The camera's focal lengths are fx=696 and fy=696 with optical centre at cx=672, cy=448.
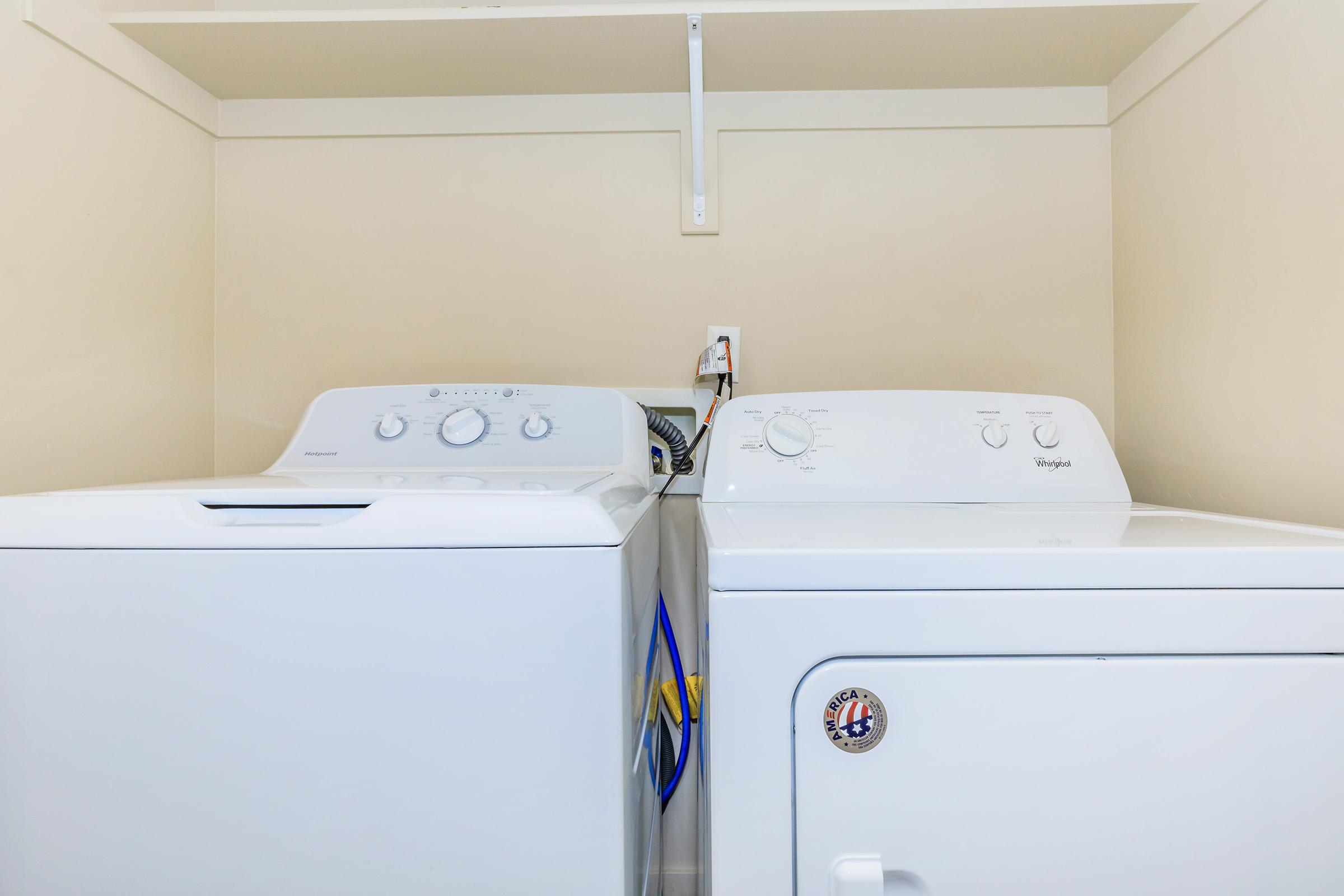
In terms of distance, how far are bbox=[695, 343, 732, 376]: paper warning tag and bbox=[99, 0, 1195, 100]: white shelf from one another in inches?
19.9

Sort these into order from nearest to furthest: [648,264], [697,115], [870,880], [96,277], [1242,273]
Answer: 1. [870,880]
2. [1242,273]
3. [96,277]
4. [697,115]
5. [648,264]

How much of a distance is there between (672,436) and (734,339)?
0.24m

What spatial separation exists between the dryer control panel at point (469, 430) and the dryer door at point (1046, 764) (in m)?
0.59

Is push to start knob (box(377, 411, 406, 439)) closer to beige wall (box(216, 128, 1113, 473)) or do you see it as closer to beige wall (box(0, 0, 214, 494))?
beige wall (box(216, 128, 1113, 473))

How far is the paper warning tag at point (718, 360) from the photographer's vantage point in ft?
4.16

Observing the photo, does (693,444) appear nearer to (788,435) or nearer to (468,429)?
(788,435)

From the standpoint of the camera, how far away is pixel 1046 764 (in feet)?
1.82

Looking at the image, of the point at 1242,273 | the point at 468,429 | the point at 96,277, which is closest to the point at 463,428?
the point at 468,429

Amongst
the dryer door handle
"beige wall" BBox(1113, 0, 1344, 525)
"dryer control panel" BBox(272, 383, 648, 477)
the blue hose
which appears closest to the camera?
the dryer door handle

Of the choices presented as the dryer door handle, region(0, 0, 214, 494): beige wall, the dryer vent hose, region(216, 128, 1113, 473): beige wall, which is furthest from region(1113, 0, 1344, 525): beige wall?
region(0, 0, 214, 494): beige wall

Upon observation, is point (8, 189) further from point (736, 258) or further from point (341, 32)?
point (736, 258)

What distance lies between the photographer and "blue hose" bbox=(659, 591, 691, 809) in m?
1.24

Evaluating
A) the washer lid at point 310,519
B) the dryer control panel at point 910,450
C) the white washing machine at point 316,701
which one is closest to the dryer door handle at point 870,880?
the white washing machine at point 316,701

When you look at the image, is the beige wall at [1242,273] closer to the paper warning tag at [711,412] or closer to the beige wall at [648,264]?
the beige wall at [648,264]
